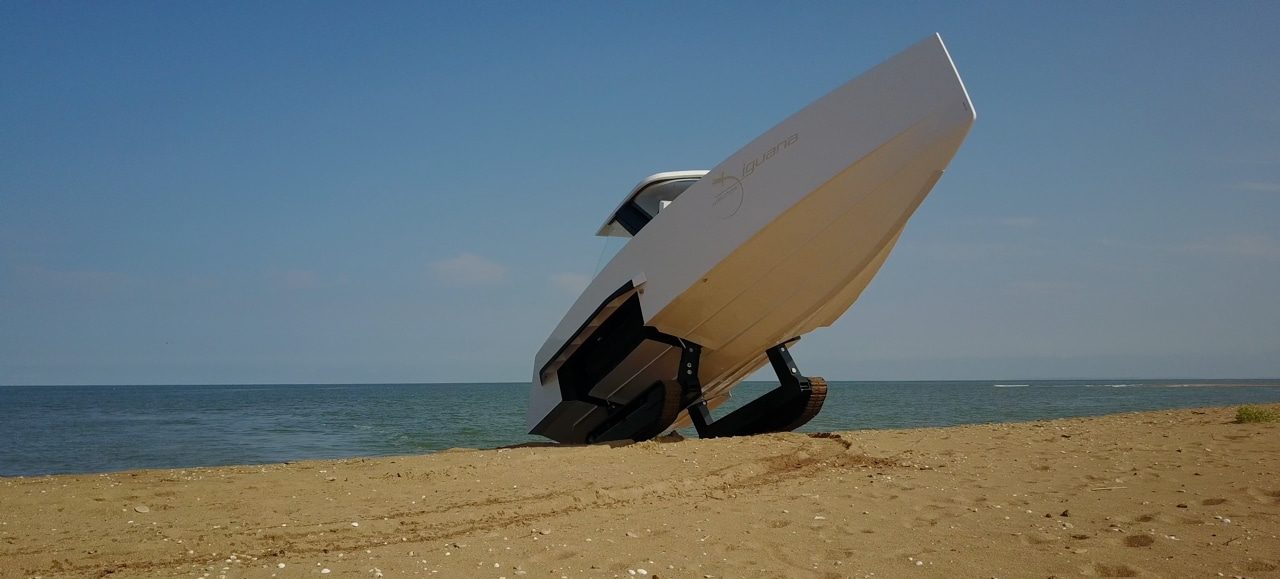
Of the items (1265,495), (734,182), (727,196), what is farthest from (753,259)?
(1265,495)

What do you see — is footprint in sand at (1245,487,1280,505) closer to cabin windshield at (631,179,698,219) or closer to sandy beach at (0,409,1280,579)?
sandy beach at (0,409,1280,579)

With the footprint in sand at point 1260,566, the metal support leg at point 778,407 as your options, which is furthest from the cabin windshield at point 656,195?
the footprint in sand at point 1260,566

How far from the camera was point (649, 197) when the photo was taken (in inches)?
445

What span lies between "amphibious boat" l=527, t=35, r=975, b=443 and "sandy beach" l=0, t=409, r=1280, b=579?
1659 millimetres

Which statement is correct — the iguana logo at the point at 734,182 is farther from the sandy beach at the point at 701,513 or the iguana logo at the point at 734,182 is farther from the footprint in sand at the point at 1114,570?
the footprint in sand at the point at 1114,570

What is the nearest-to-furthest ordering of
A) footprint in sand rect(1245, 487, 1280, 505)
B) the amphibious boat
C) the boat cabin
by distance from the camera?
footprint in sand rect(1245, 487, 1280, 505) → the amphibious boat → the boat cabin

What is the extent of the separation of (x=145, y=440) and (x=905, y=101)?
73.9ft

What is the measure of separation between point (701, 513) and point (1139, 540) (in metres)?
2.60

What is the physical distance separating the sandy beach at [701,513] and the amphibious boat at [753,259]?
1.66m

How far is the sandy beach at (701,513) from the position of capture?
15.3ft

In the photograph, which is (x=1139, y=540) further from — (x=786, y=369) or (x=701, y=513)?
(x=786, y=369)

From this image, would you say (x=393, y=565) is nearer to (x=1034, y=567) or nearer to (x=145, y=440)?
(x=1034, y=567)

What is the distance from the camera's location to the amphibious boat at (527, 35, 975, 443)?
8547mm

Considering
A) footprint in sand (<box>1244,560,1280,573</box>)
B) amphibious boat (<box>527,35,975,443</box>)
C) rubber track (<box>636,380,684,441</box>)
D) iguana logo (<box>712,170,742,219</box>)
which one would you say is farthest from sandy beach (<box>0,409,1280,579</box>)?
iguana logo (<box>712,170,742,219</box>)
